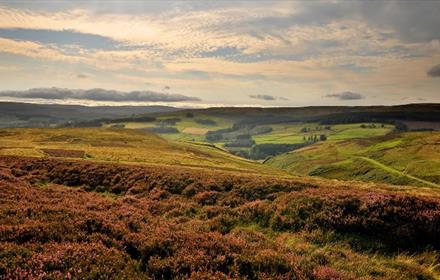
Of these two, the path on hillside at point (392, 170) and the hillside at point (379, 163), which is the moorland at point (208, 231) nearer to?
the path on hillside at point (392, 170)

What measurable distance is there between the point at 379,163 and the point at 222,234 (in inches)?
5289

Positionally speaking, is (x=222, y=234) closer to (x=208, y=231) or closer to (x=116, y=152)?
(x=208, y=231)

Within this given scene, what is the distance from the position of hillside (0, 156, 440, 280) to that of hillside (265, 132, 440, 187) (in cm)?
8881

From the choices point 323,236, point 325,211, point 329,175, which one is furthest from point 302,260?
point 329,175

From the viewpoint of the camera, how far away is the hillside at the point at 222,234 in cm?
891

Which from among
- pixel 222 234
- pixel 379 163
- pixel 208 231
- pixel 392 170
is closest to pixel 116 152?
pixel 222 234

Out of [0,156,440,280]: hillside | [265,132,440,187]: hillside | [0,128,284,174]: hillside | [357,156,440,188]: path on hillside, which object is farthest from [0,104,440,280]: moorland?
[265,132,440,187]: hillside

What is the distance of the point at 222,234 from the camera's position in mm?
14508

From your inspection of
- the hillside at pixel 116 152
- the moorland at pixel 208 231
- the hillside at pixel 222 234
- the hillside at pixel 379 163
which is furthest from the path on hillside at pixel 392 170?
the hillside at pixel 222 234

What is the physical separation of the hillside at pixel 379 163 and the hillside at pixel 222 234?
291ft

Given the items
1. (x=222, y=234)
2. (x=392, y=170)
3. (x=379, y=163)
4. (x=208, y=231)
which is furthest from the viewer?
(x=379, y=163)

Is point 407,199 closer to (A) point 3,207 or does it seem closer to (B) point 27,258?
(B) point 27,258

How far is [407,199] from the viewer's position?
17688mm

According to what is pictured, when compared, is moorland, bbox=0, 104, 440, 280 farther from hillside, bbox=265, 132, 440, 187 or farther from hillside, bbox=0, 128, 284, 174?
hillside, bbox=265, 132, 440, 187
